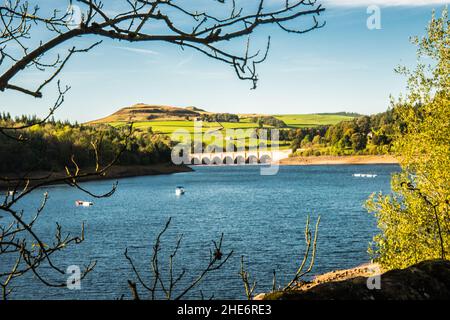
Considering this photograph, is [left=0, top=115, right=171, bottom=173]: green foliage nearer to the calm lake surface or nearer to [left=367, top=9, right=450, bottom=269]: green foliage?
the calm lake surface

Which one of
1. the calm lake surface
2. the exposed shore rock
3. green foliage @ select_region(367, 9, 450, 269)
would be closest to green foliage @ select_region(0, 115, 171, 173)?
the calm lake surface

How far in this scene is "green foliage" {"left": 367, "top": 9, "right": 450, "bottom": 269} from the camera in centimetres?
1903

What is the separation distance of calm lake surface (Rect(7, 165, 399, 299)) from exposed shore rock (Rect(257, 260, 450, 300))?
25069 mm

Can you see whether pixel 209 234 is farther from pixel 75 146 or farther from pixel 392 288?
pixel 75 146

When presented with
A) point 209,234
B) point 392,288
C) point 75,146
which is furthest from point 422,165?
point 75,146

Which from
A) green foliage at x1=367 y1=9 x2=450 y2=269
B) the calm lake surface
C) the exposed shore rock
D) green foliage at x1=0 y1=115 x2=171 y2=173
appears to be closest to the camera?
the exposed shore rock

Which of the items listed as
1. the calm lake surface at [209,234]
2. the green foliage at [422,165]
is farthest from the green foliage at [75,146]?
the green foliage at [422,165]

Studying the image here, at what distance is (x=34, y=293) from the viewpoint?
97.5 ft

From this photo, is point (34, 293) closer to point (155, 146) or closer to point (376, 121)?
point (155, 146)

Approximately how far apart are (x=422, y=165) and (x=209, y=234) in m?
30.5

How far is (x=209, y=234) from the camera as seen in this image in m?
48.4
